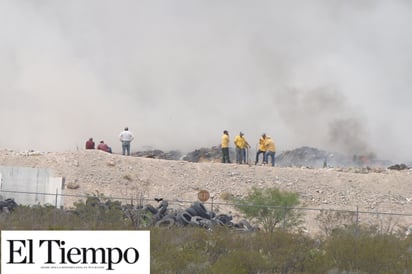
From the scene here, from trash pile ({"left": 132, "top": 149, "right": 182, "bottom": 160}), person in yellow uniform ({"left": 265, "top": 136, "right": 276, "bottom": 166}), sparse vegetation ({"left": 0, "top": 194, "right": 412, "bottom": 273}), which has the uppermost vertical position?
trash pile ({"left": 132, "top": 149, "right": 182, "bottom": 160})

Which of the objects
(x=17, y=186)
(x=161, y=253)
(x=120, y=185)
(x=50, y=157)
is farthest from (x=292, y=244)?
(x=50, y=157)

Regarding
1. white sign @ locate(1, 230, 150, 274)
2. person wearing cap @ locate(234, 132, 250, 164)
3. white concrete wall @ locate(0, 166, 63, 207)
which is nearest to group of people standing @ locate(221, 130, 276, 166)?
person wearing cap @ locate(234, 132, 250, 164)

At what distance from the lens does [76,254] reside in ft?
53.6

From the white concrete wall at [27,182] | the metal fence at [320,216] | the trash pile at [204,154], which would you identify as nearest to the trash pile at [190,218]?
the metal fence at [320,216]

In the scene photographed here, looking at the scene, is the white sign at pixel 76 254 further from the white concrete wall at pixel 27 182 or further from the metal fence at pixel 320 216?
the white concrete wall at pixel 27 182

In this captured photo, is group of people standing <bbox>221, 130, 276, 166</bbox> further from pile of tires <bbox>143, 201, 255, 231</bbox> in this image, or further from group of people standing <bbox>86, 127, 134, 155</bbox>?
pile of tires <bbox>143, 201, 255, 231</bbox>

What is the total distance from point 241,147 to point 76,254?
1195 inches

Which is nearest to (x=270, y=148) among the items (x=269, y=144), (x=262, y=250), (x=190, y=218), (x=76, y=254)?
(x=269, y=144)

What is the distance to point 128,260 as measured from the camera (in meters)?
16.3

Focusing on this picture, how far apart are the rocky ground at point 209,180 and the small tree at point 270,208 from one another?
2718 mm

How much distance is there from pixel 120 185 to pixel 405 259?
70.3ft

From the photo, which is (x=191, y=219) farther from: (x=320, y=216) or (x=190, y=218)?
(x=320, y=216)

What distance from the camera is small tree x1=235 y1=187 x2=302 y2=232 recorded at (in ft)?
106

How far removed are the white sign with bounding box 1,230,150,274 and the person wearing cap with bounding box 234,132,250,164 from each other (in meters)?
→ 28.9
